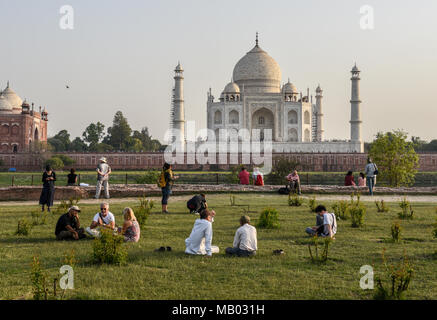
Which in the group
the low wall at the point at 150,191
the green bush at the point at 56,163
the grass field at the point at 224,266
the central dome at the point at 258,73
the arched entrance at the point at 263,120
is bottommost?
the grass field at the point at 224,266

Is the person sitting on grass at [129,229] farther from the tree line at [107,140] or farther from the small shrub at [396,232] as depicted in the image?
the tree line at [107,140]

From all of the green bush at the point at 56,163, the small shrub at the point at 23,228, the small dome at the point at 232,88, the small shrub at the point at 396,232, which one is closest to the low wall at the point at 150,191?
the small shrub at the point at 23,228

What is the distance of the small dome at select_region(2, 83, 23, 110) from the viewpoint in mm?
52125

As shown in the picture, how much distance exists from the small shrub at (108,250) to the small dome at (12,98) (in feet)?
167

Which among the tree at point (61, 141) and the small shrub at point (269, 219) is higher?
the tree at point (61, 141)

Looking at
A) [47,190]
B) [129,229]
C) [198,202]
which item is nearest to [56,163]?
[47,190]

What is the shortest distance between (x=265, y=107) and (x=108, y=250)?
41.2 m

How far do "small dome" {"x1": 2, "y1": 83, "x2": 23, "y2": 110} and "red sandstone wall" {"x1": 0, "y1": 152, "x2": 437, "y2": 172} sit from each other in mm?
13222

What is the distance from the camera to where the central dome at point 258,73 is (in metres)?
47.0

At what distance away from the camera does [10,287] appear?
4.42 m

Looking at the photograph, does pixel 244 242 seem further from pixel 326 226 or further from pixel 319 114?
pixel 319 114

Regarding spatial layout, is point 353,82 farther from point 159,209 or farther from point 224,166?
point 159,209

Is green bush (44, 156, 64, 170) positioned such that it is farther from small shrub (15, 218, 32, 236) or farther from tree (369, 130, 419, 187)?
small shrub (15, 218, 32, 236)

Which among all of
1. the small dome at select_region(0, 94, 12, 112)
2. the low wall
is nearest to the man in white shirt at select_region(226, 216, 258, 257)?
the low wall
